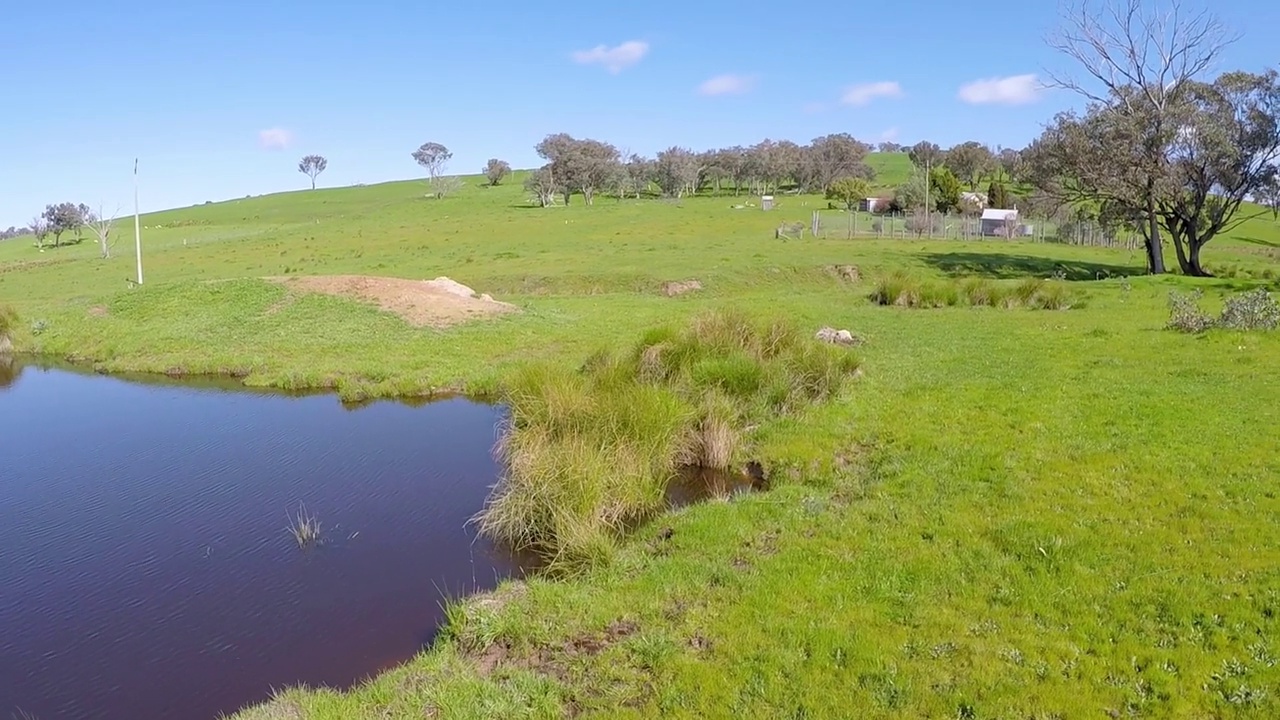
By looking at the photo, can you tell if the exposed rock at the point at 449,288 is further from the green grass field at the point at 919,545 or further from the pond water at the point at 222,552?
the pond water at the point at 222,552

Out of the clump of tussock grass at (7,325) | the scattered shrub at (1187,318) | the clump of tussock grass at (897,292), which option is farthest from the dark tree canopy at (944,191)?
the clump of tussock grass at (7,325)

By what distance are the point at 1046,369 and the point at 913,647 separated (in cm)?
1172

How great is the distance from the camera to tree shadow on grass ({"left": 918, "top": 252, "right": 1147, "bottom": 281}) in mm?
37906

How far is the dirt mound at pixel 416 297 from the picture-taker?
25.3m

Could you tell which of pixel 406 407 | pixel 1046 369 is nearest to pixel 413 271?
pixel 406 407

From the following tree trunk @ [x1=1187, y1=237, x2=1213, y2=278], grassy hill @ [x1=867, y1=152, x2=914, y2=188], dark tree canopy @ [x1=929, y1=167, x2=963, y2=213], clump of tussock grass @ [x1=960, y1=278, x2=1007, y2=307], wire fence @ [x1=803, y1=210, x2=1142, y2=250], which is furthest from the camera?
grassy hill @ [x1=867, y1=152, x2=914, y2=188]

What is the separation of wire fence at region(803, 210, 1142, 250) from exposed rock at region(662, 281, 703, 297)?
21.6 meters

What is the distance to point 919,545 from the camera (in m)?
8.68

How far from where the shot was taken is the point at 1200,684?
6.00 metres

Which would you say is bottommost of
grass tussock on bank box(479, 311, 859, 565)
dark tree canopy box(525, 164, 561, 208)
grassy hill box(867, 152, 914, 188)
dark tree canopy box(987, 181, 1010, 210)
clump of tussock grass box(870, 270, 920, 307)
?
grass tussock on bank box(479, 311, 859, 565)

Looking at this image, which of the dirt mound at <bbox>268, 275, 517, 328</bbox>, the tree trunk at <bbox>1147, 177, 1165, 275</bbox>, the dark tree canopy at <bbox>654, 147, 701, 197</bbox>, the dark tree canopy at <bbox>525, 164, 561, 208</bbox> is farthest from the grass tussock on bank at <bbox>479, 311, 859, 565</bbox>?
the dark tree canopy at <bbox>654, 147, 701, 197</bbox>

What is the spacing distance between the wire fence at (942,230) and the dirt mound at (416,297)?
3115 cm

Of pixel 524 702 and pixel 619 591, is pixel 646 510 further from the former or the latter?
pixel 524 702

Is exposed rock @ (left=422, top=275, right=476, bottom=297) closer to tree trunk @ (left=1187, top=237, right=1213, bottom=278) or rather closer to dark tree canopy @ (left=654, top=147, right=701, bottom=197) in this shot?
tree trunk @ (left=1187, top=237, right=1213, bottom=278)
